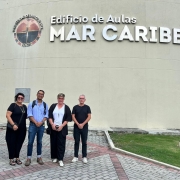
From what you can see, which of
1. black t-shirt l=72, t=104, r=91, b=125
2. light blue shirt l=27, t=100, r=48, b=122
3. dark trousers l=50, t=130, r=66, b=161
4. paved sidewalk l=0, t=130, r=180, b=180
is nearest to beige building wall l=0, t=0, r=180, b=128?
paved sidewalk l=0, t=130, r=180, b=180

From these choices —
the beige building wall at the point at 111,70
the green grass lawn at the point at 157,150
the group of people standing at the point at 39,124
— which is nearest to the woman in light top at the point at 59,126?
the group of people standing at the point at 39,124

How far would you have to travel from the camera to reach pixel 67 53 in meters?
A: 11.8

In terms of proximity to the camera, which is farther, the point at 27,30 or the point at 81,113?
the point at 27,30

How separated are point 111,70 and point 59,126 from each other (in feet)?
22.1

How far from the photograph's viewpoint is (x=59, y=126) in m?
5.34

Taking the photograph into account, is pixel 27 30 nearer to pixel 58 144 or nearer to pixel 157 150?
pixel 58 144

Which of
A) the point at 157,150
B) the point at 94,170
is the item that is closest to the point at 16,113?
the point at 94,170

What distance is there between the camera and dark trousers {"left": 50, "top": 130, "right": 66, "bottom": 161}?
5.31m

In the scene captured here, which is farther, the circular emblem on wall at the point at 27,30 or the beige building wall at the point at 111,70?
the circular emblem on wall at the point at 27,30

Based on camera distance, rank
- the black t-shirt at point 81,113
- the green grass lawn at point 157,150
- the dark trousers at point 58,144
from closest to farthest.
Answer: the dark trousers at point 58,144, the black t-shirt at point 81,113, the green grass lawn at point 157,150

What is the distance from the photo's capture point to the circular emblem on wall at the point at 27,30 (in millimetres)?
12398

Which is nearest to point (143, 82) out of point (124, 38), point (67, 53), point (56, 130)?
point (124, 38)

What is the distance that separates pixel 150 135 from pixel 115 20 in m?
6.46

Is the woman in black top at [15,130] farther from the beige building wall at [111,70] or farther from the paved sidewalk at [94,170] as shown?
the beige building wall at [111,70]
